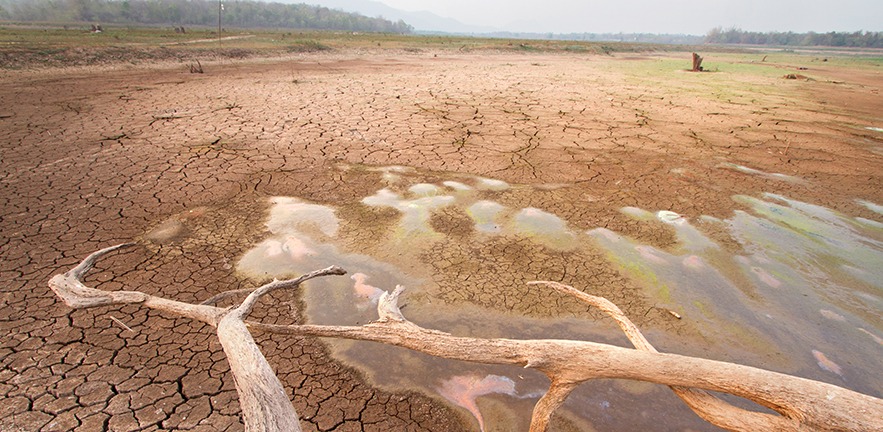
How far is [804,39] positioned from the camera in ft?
308

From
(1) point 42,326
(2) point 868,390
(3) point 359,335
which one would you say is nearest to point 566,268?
(2) point 868,390

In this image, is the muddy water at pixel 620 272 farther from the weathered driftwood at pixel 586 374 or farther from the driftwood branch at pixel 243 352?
the driftwood branch at pixel 243 352

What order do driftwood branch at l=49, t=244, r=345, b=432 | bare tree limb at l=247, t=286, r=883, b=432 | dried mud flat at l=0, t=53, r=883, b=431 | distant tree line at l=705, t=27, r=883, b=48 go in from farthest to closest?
1. distant tree line at l=705, t=27, r=883, b=48
2. dried mud flat at l=0, t=53, r=883, b=431
3. driftwood branch at l=49, t=244, r=345, b=432
4. bare tree limb at l=247, t=286, r=883, b=432

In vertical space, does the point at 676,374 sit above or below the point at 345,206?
above

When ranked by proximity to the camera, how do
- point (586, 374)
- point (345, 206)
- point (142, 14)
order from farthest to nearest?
point (142, 14)
point (345, 206)
point (586, 374)

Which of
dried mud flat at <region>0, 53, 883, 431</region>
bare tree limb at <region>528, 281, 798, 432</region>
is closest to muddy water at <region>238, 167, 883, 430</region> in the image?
dried mud flat at <region>0, 53, 883, 431</region>

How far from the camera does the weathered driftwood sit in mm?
1146

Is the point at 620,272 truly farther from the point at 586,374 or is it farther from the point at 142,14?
the point at 142,14

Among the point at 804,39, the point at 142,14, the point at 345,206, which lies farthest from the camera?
the point at 804,39

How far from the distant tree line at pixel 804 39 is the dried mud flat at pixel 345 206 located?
100133 mm

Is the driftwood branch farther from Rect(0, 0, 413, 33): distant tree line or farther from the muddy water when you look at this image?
Rect(0, 0, 413, 33): distant tree line

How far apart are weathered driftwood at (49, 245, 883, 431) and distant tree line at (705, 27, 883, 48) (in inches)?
4324

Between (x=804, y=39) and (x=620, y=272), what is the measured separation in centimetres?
13097

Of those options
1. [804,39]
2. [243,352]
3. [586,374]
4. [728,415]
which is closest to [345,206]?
[243,352]
